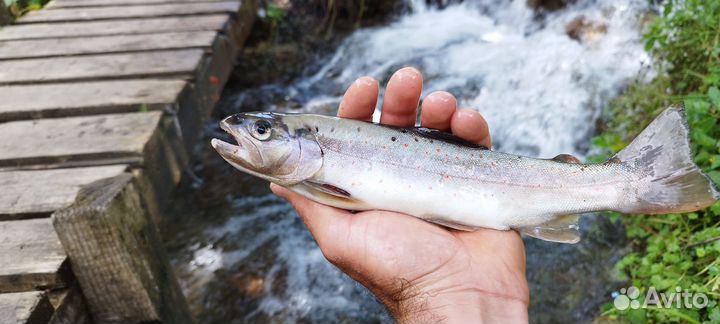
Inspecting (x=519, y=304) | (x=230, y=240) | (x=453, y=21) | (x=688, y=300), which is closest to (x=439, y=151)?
(x=519, y=304)

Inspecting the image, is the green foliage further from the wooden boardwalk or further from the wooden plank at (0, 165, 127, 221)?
the wooden plank at (0, 165, 127, 221)

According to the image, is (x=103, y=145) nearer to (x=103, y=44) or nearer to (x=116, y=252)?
(x=116, y=252)

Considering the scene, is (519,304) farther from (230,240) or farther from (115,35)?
(115,35)

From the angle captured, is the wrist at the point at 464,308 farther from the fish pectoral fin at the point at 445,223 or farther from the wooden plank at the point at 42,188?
the wooden plank at the point at 42,188

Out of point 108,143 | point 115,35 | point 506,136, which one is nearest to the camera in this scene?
Answer: point 108,143

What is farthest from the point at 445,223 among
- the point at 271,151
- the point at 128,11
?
the point at 128,11

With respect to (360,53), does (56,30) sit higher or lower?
higher
